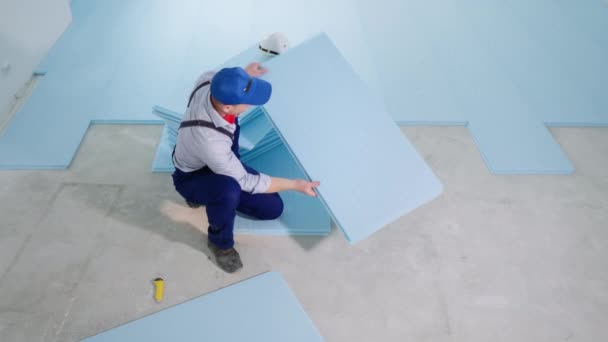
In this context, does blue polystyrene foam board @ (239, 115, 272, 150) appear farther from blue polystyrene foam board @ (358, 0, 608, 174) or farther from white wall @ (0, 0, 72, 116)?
white wall @ (0, 0, 72, 116)

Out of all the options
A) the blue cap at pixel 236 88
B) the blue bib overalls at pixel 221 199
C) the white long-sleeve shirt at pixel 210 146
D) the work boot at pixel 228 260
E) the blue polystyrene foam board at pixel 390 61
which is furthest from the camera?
the blue polystyrene foam board at pixel 390 61

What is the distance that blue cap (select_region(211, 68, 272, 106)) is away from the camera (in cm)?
219

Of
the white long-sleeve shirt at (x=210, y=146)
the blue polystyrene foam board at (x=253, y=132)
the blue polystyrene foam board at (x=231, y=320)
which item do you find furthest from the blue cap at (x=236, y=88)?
the blue polystyrene foam board at (x=231, y=320)

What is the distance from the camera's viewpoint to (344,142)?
275 cm

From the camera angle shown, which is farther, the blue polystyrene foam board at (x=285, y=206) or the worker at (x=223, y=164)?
the blue polystyrene foam board at (x=285, y=206)

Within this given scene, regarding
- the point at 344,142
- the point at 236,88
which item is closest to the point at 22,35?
the point at 236,88

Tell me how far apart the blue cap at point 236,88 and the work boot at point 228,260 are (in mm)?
901

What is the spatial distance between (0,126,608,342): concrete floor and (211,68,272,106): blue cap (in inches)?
38.4

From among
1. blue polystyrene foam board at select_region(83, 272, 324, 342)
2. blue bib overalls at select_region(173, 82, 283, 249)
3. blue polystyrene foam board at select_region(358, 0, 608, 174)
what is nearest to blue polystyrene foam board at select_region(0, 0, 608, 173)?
blue polystyrene foam board at select_region(358, 0, 608, 174)

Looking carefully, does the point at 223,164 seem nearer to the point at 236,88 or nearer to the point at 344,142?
the point at 236,88

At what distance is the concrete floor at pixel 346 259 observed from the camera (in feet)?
8.45

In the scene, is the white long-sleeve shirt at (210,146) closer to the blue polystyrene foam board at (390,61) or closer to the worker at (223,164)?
the worker at (223,164)

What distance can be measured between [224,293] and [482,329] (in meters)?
1.34

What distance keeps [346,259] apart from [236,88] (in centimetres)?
121
